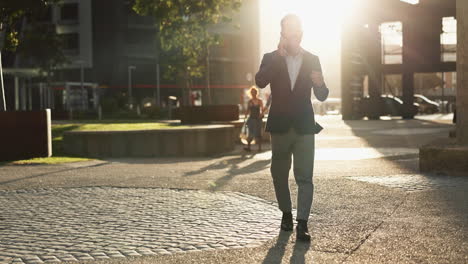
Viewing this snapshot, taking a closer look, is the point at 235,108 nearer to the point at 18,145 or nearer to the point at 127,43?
the point at 18,145

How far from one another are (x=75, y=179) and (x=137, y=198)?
266cm

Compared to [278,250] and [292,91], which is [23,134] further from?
[278,250]

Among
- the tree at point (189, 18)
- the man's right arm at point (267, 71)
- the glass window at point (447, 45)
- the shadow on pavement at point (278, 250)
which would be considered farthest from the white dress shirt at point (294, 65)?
the glass window at point (447, 45)

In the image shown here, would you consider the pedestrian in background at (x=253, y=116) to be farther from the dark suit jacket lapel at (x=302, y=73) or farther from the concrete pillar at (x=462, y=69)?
the dark suit jacket lapel at (x=302, y=73)

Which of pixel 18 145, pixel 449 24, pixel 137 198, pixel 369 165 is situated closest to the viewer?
pixel 137 198

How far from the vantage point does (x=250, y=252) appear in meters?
5.11

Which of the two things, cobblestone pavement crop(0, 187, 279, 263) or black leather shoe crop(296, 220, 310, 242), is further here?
black leather shoe crop(296, 220, 310, 242)

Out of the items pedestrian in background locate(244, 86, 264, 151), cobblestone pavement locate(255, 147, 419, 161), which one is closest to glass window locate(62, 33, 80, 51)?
pedestrian in background locate(244, 86, 264, 151)

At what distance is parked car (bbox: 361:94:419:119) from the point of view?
41.7 metres

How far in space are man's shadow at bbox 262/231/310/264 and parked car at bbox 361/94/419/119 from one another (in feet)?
121

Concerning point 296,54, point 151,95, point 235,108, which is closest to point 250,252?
point 296,54

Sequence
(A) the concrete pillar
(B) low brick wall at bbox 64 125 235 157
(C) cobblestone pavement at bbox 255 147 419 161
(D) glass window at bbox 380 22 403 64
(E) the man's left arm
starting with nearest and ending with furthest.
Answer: (E) the man's left arm, (A) the concrete pillar, (C) cobblestone pavement at bbox 255 147 419 161, (B) low brick wall at bbox 64 125 235 157, (D) glass window at bbox 380 22 403 64

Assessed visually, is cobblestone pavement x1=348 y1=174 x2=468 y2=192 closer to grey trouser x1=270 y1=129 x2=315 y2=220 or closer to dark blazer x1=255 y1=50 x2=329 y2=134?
grey trouser x1=270 y1=129 x2=315 y2=220

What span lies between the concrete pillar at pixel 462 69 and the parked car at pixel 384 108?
31291 millimetres
